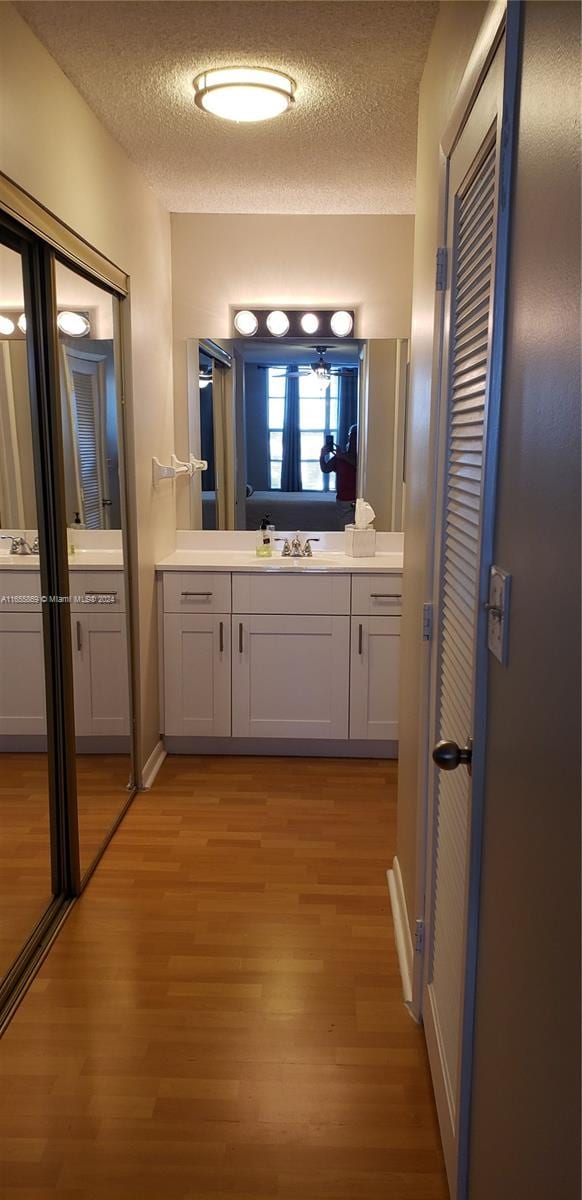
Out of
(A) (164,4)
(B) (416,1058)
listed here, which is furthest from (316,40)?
(B) (416,1058)

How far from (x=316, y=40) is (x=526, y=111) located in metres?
1.47

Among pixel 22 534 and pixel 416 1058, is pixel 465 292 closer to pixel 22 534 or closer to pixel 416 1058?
pixel 22 534

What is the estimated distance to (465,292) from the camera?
163 centimetres

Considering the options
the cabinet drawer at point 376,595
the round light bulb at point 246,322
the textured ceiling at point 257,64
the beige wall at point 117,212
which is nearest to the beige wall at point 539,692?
the textured ceiling at point 257,64

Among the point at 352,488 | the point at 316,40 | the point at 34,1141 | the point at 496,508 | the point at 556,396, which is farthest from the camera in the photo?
the point at 352,488

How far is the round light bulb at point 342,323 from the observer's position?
4.11 metres

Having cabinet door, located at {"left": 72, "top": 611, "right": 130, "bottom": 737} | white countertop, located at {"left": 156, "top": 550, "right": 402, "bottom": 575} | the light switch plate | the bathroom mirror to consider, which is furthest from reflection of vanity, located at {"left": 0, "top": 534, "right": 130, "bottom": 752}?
the light switch plate

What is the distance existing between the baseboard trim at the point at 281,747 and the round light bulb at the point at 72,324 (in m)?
1.96

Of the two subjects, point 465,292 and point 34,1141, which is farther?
point 34,1141

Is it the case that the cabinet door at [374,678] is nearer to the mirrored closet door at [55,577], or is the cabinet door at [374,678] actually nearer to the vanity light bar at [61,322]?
the mirrored closet door at [55,577]

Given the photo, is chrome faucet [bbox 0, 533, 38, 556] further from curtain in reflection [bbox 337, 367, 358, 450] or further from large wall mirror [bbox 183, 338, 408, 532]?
curtain in reflection [bbox 337, 367, 358, 450]

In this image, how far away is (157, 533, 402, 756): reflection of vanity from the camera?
12.4 feet

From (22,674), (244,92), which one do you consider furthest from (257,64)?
(22,674)

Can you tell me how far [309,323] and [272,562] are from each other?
118cm
